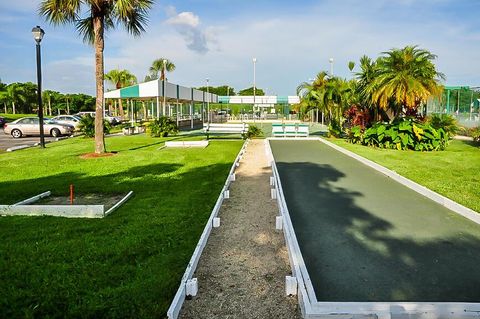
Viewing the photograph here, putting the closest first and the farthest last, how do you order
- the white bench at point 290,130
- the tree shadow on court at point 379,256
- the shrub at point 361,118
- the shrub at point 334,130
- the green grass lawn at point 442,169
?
the tree shadow on court at point 379,256, the green grass lawn at point 442,169, the shrub at point 361,118, the shrub at point 334,130, the white bench at point 290,130

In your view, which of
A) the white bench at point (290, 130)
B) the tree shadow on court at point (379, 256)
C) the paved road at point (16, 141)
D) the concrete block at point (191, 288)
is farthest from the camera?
the white bench at point (290, 130)

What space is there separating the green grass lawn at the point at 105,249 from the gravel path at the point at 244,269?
0.28m

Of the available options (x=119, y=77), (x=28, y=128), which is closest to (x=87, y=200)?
(x=28, y=128)

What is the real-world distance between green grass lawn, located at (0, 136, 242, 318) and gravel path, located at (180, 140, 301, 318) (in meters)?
0.28

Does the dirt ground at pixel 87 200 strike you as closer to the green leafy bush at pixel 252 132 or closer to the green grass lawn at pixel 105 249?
the green grass lawn at pixel 105 249

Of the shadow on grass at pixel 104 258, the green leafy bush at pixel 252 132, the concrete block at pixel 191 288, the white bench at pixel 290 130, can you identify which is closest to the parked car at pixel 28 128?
the green leafy bush at pixel 252 132

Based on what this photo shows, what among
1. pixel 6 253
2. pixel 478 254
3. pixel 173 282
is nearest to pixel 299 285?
pixel 173 282

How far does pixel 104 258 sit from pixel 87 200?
3.21 metres

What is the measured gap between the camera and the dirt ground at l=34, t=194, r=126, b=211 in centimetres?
710

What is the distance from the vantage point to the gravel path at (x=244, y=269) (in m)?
3.35

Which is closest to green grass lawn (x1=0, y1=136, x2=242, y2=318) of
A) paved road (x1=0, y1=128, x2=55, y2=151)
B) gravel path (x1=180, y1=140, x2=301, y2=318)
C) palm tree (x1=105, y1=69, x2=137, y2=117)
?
gravel path (x1=180, y1=140, x2=301, y2=318)

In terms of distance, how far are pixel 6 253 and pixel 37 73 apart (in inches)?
571

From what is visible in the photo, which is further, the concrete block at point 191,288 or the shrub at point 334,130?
the shrub at point 334,130

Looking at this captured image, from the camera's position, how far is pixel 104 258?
175 inches
